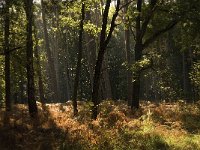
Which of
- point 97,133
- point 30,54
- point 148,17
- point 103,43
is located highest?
point 148,17

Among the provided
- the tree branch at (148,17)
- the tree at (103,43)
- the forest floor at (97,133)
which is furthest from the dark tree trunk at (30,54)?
the tree branch at (148,17)

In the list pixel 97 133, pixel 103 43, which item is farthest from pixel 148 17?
pixel 97 133

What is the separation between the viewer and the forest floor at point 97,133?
1220 cm

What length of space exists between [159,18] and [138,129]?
30.2 feet

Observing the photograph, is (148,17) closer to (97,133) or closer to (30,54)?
(30,54)

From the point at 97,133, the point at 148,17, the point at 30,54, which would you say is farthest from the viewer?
the point at 148,17

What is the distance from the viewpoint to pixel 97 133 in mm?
13469

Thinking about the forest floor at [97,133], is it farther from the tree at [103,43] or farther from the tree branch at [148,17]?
the tree branch at [148,17]

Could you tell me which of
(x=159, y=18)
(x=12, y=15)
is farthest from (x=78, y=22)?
(x=159, y=18)

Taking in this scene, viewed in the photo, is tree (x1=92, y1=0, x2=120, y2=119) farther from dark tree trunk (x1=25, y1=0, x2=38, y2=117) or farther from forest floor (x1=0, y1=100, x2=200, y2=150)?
dark tree trunk (x1=25, y1=0, x2=38, y2=117)

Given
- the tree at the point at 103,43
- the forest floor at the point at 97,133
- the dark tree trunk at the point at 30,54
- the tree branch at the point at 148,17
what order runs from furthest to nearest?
the tree branch at the point at 148,17 < the dark tree trunk at the point at 30,54 < the tree at the point at 103,43 < the forest floor at the point at 97,133

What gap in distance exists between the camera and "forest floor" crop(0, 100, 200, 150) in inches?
480

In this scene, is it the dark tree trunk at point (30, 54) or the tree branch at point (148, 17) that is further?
the tree branch at point (148, 17)

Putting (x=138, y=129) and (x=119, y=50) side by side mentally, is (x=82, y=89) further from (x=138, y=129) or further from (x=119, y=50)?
(x=138, y=129)
